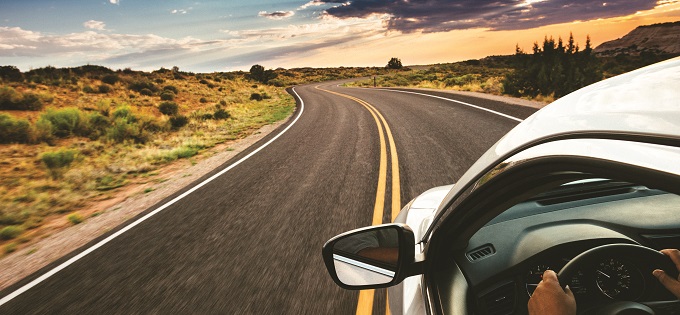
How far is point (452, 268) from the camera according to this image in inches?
59.1

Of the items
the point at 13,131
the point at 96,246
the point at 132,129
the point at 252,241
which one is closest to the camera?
the point at 252,241

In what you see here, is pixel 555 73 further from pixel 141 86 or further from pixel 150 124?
pixel 141 86

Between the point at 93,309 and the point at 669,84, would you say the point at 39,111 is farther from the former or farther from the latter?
→ the point at 669,84

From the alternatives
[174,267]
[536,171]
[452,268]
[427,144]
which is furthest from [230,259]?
[427,144]

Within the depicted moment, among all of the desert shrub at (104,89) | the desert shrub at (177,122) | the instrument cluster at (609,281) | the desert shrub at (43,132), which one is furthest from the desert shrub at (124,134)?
the desert shrub at (104,89)

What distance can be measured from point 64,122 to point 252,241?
14314 mm

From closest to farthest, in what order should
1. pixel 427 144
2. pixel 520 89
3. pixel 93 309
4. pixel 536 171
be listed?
pixel 536 171 < pixel 93 309 < pixel 427 144 < pixel 520 89

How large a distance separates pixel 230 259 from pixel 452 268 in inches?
117

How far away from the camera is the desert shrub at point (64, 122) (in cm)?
1353

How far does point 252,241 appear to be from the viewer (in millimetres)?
4168

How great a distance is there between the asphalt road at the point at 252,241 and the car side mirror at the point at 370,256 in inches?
54.9

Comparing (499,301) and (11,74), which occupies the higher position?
(11,74)

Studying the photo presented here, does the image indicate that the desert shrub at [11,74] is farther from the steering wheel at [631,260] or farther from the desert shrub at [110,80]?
the steering wheel at [631,260]

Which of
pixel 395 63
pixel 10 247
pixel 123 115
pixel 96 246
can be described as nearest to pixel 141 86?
pixel 123 115
